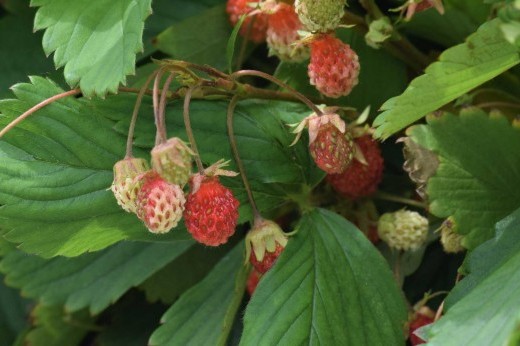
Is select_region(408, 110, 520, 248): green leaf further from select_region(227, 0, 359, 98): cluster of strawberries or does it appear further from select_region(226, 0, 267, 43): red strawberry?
select_region(226, 0, 267, 43): red strawberry

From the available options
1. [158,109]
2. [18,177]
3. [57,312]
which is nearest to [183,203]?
[158,109]

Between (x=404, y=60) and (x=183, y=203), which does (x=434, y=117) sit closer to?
(x=404, y=60)

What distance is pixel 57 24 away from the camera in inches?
42.0

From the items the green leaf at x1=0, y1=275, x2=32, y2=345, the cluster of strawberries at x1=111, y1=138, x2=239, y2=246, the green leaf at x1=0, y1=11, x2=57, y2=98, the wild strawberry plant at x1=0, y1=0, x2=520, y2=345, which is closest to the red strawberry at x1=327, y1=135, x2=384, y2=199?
the wild strawberry plant at x1=0, y1=0, x2=520, y2=345

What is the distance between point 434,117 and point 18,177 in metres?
0.50

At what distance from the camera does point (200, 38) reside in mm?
1330

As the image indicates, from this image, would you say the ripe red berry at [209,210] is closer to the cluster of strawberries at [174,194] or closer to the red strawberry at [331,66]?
the cluster of strawberries at [174,194]

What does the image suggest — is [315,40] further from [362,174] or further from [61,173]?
[61,173]

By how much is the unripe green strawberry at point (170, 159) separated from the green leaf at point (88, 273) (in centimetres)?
36

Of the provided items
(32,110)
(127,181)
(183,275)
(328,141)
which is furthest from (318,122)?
(183,275)

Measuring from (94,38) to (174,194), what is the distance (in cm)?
23

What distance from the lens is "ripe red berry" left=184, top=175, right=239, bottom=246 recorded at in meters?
0.99

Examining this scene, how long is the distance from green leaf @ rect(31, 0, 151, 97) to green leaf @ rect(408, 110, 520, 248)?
34cm

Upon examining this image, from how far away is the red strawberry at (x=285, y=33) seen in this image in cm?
113
